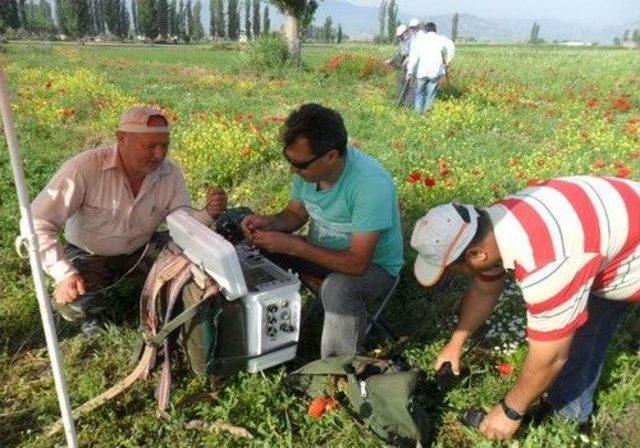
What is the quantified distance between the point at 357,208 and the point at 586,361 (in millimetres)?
1434

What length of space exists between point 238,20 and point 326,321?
105 m

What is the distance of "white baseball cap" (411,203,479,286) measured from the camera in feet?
6.95

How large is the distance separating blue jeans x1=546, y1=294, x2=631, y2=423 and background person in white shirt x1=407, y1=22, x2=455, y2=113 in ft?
27.9

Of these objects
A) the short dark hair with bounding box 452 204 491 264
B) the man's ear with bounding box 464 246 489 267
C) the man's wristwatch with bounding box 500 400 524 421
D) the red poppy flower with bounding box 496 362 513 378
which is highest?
the short dark hair with bounding box 452 204 491 264

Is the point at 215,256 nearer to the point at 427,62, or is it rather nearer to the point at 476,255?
the point at 476,255

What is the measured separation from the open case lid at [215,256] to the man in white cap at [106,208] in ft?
1.93

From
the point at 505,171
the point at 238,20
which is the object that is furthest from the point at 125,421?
the point at 238,20

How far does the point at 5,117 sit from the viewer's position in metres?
1.88

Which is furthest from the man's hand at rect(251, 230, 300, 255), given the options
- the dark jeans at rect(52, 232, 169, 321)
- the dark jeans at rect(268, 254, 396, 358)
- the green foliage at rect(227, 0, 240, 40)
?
the green foliage at rect(227, 0, 240, 40)

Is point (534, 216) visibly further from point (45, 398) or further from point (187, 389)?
point (45, 398)

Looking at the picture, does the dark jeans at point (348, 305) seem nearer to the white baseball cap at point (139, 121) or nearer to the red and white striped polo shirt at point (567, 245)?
the red and white striped polo shirt at point (567, 245)

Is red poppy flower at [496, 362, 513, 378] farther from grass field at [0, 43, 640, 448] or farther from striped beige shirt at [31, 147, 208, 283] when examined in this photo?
striped beige shirt at [31, 147, 208, 283]

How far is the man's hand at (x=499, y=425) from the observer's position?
2547 mm

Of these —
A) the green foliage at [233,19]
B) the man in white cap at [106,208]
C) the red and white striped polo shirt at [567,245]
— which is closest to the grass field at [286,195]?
the man in white cap at [106,208]
